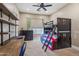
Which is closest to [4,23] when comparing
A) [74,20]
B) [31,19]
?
[74,20]

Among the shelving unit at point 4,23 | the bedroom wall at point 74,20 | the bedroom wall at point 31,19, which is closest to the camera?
the shelving unit at point 4,23

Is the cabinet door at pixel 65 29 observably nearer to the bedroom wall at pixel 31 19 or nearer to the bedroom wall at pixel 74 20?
the bedroom wall at pixel 74 20

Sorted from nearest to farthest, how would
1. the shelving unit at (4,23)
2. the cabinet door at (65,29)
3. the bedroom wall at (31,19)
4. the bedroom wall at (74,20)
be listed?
the shelving unit at (4,23), the bedroom wall at (74,20), the cabinet door at (65,29), the bedroom wall at (31,19)

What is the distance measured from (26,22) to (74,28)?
14.0ft

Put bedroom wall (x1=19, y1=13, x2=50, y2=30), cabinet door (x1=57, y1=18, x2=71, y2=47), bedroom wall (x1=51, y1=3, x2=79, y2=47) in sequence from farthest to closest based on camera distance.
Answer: bedroom wall (x1=19, y1=13, x2=50, y2=30)
cabinet door (x1=57, y1=18, x2=71, y2=47)
bedroom wall (x1=51, y1=3, x2=79, y2=47)

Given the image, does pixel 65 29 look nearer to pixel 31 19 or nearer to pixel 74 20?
pixel 74 20

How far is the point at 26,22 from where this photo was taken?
23.6ft

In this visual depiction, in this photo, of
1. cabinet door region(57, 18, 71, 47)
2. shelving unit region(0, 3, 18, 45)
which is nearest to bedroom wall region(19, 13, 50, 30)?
cabinet door region(57, 18, 71, 47)

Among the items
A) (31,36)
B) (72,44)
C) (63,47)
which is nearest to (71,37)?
(72,44)

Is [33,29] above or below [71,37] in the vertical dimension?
above

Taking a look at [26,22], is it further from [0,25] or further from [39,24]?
[0,25]

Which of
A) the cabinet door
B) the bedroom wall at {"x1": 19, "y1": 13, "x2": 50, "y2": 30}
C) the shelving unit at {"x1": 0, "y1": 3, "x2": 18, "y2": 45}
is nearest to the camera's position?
the shelving unit at {"x1": 0, "y1": 3, "x2": 18, "y2": 45}

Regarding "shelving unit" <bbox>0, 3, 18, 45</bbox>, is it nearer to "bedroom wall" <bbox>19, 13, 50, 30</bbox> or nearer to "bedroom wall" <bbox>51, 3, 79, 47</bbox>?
"bedroom wall" <bbox>51, 3, 79, 47</bbox>

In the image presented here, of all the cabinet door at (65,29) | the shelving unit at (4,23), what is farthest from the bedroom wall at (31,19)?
the shelving unit at (4,23)
